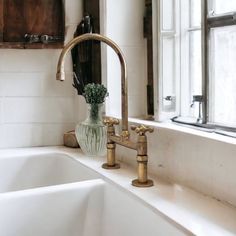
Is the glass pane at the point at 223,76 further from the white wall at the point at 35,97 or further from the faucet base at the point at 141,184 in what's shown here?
the white wall at the point at 35,97

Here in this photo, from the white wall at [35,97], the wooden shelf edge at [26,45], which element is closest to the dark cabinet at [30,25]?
the wooden shelf edge at [26,45]

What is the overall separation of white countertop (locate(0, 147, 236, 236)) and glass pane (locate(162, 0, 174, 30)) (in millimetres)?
569

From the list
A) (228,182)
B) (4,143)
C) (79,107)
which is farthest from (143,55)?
(228,182)

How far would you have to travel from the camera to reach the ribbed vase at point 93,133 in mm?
1486

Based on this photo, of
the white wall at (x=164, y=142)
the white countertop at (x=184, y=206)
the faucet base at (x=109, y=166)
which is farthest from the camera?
the faucet base at (x=109, y=166)

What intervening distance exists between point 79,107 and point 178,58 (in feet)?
1.77

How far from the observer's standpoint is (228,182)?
1012mm

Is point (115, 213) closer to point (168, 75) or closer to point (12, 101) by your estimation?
point (168, 75)

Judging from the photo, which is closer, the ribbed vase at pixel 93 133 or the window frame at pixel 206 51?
the window frame at pixel 206 51

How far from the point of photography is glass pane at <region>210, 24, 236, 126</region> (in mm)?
1297

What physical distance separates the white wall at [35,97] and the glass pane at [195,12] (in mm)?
564

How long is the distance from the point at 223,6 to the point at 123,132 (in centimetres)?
51

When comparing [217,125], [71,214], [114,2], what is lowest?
[71,214]

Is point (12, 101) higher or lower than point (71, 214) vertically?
higher
